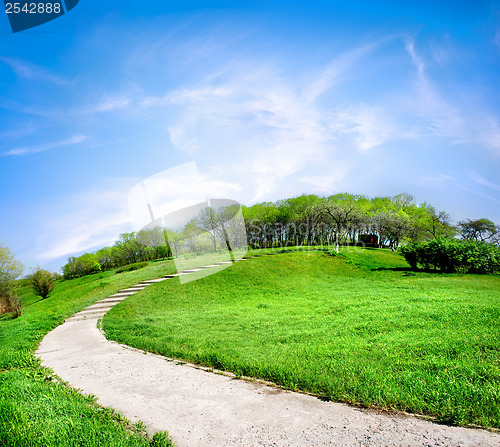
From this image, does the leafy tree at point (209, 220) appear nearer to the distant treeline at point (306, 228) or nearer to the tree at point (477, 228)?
the distant treeline at point (306, 228)

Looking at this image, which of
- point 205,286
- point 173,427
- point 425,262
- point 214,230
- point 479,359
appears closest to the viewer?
point 173,427

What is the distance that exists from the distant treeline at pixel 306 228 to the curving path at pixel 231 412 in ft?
116

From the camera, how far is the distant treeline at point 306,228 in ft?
137

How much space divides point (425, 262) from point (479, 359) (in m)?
16.1

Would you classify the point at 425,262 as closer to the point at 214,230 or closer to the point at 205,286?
the point at 205,286

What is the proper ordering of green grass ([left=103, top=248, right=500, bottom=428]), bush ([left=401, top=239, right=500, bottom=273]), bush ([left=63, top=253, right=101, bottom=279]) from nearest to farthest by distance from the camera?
1. green grass ([left=103, top=248, right=500, bottom=428])
2. bush ([left=401, top=239, right=500, bottom=273])
3. bush ([left=63, top=253, right=101, bottom=279])

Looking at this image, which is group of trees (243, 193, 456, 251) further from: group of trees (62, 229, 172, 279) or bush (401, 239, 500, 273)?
bush (401, 239, 500, 273)

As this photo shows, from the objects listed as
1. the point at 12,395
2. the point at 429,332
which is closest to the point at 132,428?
the point at 12,395

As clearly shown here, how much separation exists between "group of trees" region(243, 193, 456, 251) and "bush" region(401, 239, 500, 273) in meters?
19.9

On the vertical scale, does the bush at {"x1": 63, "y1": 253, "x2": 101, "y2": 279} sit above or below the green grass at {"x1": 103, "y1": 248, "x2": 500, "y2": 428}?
above

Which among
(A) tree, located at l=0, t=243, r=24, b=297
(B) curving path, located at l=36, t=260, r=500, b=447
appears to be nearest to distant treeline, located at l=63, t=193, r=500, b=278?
(A) tree, located at l=0, t=243, r=24, b=297

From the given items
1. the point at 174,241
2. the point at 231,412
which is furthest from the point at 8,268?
the point at 231,412

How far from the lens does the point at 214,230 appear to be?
4519 cm

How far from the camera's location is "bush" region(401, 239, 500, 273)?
53.9 feet
